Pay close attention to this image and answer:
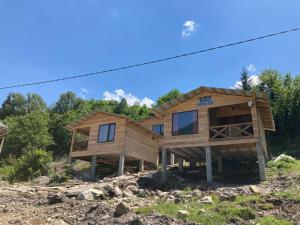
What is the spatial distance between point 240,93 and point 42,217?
41.3 feet

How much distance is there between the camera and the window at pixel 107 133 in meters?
23.1

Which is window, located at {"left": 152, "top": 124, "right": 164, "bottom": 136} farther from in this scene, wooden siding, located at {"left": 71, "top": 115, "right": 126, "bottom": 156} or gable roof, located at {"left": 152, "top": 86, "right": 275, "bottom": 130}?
gable roof, located at {"left": 152, "top": 86, "right": 275, "bottom": 130}

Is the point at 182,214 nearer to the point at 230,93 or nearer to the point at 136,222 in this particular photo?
the point at 136,222

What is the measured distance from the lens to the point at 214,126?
19.2 m

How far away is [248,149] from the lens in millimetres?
19109

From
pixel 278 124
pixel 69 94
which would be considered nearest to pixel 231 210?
pixel 278 124

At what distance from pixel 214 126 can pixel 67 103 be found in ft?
178

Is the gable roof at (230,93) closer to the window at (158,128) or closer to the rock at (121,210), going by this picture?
the window at (158,128)

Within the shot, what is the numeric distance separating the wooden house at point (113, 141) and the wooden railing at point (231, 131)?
6344 millimetres

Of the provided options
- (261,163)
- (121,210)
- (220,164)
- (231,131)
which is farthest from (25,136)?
(121,210)

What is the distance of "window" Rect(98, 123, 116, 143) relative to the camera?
75.8 feet

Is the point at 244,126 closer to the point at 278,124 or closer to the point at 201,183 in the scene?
the point at 201,183

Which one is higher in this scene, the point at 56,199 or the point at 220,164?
the point at 220,164

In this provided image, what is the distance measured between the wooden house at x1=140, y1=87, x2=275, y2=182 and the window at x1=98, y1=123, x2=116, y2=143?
3942 mm
